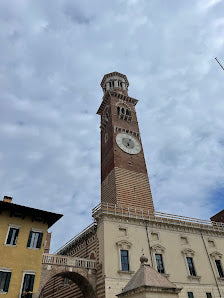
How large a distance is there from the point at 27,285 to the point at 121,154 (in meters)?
21.3

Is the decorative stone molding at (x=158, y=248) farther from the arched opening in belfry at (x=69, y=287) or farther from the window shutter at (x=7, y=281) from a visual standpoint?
the window shutter at (x=7, y=281)

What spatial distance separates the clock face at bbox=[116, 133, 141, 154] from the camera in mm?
37125

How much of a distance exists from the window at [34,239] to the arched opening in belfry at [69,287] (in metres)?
3.17

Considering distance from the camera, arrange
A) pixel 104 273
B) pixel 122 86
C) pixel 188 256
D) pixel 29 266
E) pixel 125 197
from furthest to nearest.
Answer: pixel 122 86, pixel 125 197, pixel 188 256, pixel 104 273, pixel 29 266

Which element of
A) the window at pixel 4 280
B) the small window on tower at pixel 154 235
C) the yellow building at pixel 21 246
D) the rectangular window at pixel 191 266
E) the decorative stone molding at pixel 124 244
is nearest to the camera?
the window at pixel 4 280

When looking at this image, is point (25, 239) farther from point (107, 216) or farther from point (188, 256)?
point (188, 256)

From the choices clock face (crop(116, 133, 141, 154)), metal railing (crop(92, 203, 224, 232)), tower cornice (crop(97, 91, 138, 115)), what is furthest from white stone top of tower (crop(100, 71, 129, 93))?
metal railing (crop(92, 203, 224, 232))

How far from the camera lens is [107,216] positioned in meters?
24.7

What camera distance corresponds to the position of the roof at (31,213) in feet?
67.4

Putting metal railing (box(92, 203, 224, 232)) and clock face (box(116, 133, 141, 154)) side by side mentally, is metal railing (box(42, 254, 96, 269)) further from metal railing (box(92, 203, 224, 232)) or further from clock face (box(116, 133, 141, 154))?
clock face (box(116, 133, 141, 154))

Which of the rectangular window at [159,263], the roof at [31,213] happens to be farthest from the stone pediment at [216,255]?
the roof at [31,213]

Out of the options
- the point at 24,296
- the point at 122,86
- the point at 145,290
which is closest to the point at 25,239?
the point at 24,296

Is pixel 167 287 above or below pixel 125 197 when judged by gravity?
below

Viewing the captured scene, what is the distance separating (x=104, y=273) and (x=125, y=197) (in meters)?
11.2
